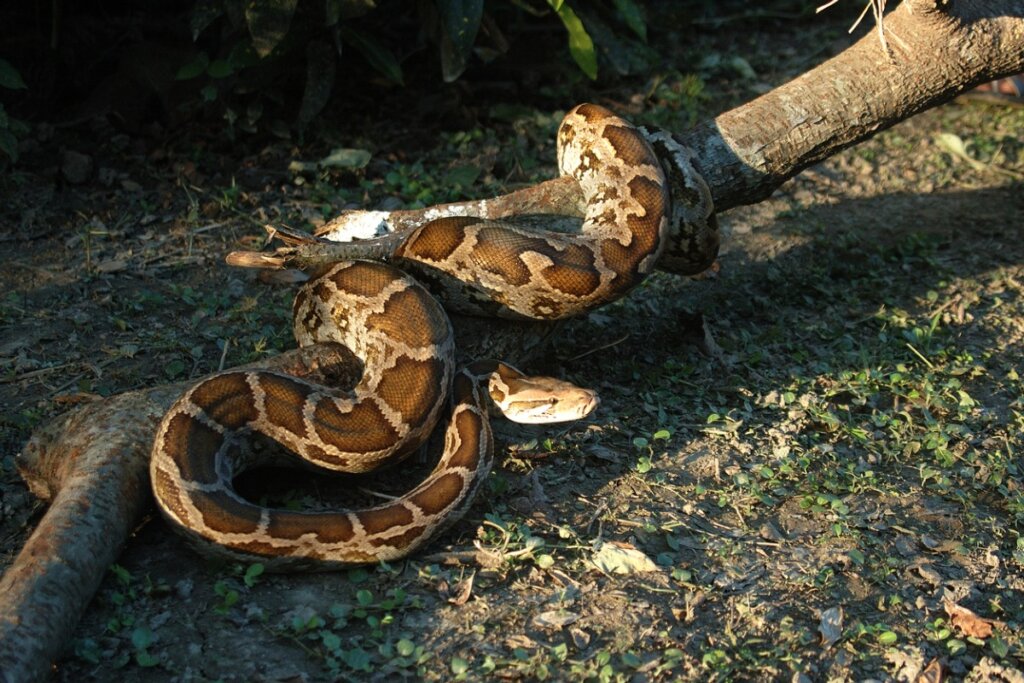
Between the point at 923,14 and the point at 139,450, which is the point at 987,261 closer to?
the point at 923,14

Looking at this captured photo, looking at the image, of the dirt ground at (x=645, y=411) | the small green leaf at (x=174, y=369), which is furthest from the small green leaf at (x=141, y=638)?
the small green leaf at (x=174, y=369)

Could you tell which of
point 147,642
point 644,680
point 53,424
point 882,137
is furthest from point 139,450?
point 882,137

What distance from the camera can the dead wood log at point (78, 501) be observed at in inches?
179

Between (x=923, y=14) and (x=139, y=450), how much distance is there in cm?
612

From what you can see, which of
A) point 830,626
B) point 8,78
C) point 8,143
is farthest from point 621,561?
point 8,78

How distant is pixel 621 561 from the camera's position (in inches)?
212

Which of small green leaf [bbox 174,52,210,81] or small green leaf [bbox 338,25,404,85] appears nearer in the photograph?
small green leaf [bbox 174,52,210,81]

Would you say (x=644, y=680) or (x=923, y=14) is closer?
(x=644, y=680)

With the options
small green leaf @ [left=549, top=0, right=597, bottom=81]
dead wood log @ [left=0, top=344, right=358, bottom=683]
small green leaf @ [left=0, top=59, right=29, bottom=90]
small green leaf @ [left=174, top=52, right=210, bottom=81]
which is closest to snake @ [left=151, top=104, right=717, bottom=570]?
dead wood log @ [left=0, top=344, right=358, bottom=683]

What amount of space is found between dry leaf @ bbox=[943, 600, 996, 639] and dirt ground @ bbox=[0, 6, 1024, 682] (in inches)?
1.2

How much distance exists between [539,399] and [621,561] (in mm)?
1210

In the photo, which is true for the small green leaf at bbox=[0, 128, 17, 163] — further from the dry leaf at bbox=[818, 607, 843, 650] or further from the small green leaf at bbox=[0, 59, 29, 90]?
the dry leaf at bbox=[818, 607, 843, 650]

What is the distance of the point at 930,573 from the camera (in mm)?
5570

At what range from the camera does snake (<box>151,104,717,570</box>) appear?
17.3ft
